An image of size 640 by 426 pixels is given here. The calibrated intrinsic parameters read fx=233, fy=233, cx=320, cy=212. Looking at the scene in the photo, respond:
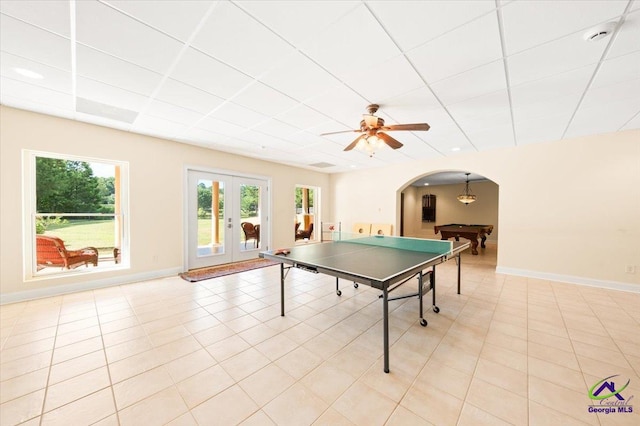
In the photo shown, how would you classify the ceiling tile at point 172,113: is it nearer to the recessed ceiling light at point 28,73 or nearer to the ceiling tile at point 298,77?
the recessed ceiling light at point 28,73

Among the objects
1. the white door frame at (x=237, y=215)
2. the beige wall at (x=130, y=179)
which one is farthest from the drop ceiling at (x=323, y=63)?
the white door frame at (x=237, y=215)

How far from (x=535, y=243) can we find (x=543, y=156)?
1736 mm

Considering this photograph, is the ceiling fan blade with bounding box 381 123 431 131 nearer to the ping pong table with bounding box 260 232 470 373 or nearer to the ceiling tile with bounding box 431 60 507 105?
the ceiling tile with bounding box 431 60 507 105

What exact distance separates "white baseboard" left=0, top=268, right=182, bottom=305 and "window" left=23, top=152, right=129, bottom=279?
0.25 meters

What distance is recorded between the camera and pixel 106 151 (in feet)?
13.2

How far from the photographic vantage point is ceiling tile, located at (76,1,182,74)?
167cm

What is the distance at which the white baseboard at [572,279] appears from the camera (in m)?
3.89

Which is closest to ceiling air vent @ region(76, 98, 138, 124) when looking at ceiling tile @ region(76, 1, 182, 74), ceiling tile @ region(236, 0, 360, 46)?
ceiling tile @ region(76, 1, 182, 74)

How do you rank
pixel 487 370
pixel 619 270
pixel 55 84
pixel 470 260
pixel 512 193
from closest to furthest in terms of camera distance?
1. pixel 487 370
2. pixel 55 84
3. pixel 619 270
4. pixel 512 193
5. pixel 470 260

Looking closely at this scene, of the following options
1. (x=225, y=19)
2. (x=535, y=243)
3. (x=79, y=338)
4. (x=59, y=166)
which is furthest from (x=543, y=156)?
(x=59, y=166)

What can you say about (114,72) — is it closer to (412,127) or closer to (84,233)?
(412,127)

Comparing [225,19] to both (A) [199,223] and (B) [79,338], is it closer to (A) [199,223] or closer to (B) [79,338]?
(B) [79,338]

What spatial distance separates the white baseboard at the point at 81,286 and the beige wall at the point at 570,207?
7069 mm

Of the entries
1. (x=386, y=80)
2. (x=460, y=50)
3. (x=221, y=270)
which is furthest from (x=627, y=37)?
(x=221, y=270)
